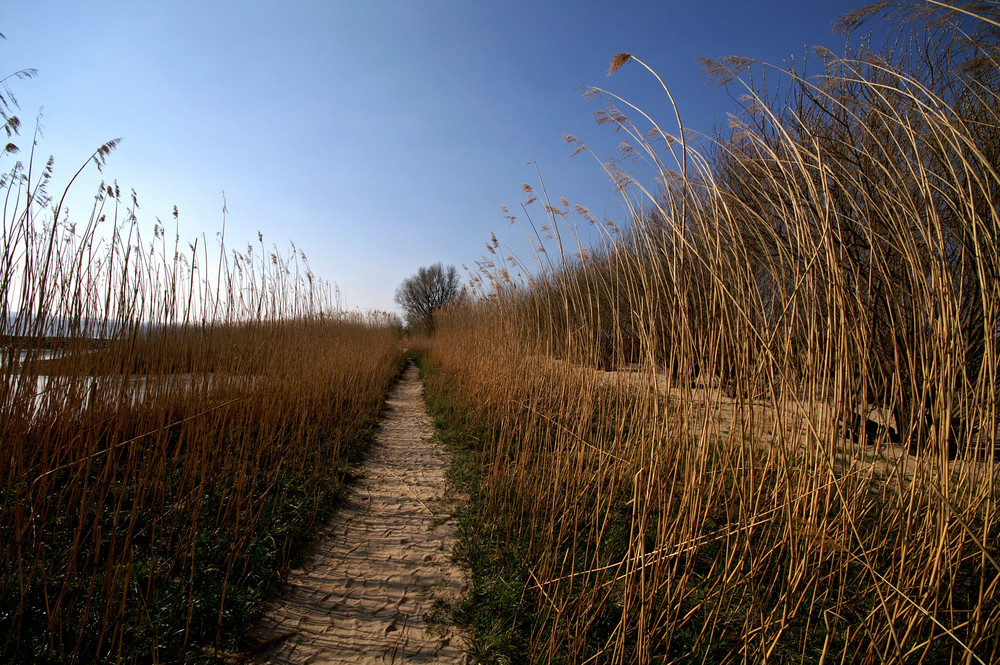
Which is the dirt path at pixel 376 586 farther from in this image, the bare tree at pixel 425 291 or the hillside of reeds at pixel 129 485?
the bare tree at pixel 425 291

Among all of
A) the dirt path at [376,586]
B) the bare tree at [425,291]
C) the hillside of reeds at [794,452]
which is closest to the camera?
the hillside of reeds at [794,452]

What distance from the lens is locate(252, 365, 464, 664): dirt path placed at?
5.36 ft

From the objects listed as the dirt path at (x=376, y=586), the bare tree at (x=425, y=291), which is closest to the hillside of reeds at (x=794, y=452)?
the dirt path at (x=376, y=586)

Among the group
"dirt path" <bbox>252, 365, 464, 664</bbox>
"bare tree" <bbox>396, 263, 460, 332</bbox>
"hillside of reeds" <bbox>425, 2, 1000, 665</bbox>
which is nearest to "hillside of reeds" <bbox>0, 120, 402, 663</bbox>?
"dirt path" <bbox>252, 365, 464, 664</bbox>

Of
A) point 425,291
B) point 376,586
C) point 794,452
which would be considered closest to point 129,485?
point 376,586

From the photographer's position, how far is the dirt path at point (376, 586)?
163cm

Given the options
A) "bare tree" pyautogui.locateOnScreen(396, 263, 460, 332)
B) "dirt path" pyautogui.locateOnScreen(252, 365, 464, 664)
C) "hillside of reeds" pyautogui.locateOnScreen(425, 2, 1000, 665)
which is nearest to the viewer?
"hillside of reeds" pyautogui.locateOnScreen(425, 2, 1000, 665)

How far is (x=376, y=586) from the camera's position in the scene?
2.02m

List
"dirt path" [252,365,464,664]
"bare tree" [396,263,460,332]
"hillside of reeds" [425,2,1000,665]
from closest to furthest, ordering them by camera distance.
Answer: "hillside of reeds" [425,2,1000,665], "dirt path" [252,365,464,664], "bare tree" [396,263,460,332]

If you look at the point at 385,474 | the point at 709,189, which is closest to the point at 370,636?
the point at 385,474

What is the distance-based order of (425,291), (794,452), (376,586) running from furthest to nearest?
(425,291), (376,586), (794,452)

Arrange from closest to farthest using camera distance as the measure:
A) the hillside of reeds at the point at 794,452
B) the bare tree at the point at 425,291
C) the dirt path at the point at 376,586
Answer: the hillside of reeds at the point at 794,452
the dirt path at the point at 376,586
the bare tree at the point at 425,291

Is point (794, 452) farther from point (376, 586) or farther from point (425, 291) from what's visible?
point (425, 291)

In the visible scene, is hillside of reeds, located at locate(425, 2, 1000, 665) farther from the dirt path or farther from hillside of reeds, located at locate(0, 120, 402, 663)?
hillside of reeds, located at locate(0, 120, 402, 663)
